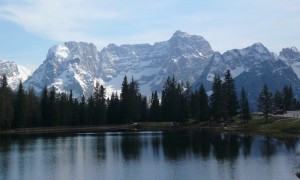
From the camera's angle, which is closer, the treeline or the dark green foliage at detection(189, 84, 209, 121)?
the treeline

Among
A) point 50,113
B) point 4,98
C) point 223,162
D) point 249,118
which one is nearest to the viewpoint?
point 223,162

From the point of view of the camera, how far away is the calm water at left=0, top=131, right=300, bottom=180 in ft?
204

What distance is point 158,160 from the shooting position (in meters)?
76.6

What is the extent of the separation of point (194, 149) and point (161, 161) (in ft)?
56.0

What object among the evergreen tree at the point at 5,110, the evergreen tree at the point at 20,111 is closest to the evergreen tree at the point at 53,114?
the evergreen tree at the point at 20,111

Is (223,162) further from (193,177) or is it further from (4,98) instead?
(4,98)

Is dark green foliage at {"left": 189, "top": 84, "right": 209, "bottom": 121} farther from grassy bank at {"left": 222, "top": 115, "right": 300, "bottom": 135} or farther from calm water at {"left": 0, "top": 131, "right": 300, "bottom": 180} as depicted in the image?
calm water at {"left": 0, "top": 131, "right": 300, "bottom": 180}

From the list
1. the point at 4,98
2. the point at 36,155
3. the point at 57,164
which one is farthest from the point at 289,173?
the point at 4,98

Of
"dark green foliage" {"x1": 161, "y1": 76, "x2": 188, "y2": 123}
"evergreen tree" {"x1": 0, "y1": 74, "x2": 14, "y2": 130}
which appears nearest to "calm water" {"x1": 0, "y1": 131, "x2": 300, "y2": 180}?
"evergreen tree" {"x1": 0, "y1": 74, "x2": 14, "y2": 130}

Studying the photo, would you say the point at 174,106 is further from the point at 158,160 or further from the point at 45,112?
the point at 158,160

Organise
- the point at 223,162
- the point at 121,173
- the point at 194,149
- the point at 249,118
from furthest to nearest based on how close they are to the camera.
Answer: the point at 249,118, the point at 194,149, the point at 223,162, the point at 121,173

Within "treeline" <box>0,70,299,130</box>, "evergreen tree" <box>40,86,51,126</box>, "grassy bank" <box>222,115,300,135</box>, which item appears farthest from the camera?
"evergreen tree" <box>40,86,51,126</box>

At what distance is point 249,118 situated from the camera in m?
147

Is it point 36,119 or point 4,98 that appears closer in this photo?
point 4,98
